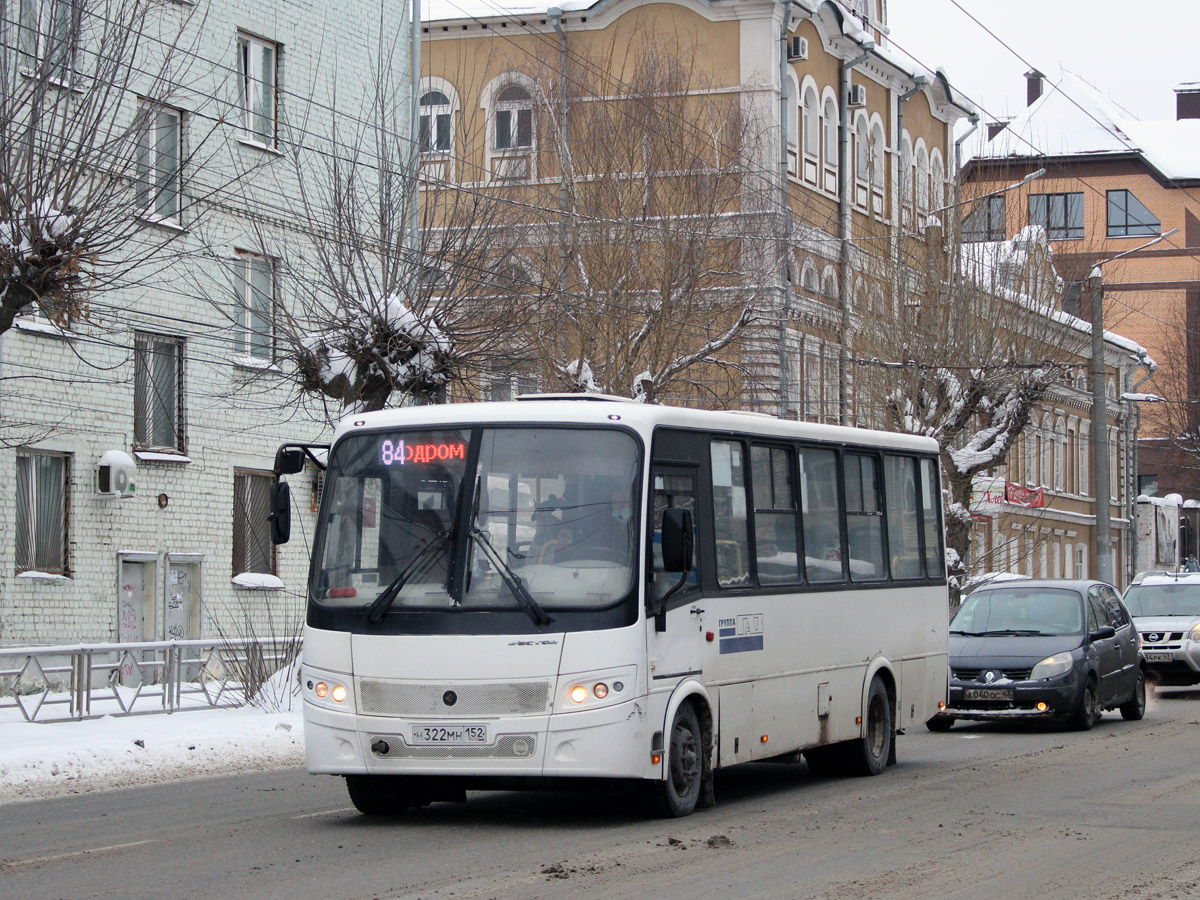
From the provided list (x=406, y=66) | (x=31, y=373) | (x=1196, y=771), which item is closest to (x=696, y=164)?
(x=406, y=66)

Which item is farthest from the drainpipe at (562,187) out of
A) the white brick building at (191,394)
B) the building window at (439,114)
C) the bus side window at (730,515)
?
the bus side window at (730,515)

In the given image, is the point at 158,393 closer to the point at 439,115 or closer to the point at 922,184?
the point at 439,115

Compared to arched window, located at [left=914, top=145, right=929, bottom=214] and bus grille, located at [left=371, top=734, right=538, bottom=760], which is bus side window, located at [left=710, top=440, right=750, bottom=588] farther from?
arched window, located at [left=914, top=145, right=929, bottom=214]

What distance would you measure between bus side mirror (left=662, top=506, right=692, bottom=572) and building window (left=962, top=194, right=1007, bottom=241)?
84.4 feet

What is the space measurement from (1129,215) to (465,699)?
79.9m

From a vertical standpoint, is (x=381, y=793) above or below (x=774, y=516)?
below

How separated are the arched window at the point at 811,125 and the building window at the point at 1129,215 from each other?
46.1 meters

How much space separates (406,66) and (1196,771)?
75.4 ft

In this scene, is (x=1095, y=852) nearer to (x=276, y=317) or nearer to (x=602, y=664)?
(x=602, y=664)

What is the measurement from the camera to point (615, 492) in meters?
11.4

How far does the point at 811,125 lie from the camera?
43094mm

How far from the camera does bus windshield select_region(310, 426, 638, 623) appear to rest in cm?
1119

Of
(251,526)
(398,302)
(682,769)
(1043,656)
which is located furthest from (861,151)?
(682,769)

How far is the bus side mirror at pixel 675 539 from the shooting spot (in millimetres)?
10914
